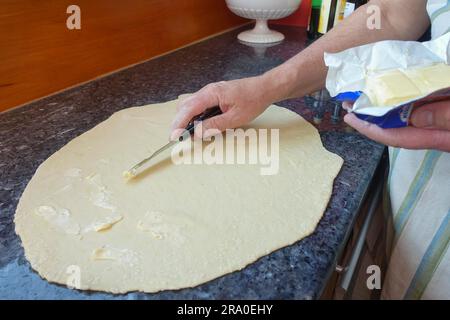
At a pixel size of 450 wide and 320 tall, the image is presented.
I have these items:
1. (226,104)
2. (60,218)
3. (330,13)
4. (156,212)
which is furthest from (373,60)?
(330,13)

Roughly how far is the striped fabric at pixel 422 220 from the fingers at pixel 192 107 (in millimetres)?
361

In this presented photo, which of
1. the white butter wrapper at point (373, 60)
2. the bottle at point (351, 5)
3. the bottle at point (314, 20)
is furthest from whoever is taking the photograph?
the bottle at point (314, 20)

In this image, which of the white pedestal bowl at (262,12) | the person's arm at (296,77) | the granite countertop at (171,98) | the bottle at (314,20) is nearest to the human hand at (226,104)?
the person's arm at (296,77)

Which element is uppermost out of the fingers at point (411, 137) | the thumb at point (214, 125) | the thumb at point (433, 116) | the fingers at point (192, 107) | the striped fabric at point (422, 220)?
the thumb at point (433, 116)

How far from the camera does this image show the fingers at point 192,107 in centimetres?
63

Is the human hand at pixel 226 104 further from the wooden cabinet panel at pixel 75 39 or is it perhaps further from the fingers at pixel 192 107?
the wooden cabinet panel at pixel 75 39

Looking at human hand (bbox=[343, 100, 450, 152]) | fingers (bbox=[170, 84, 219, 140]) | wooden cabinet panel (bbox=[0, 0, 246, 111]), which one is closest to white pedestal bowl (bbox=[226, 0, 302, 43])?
wooden cabinet panel (bbox=[0, 0, 246, 111])

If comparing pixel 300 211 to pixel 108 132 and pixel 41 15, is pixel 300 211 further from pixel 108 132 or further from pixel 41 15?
pixel 41 15

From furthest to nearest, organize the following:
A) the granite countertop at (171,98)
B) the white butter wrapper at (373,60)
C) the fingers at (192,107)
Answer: the fingers at (192,107), the white butter wrapper at (373,60), the granite countertop at (171,98)

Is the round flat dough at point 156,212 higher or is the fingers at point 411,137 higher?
the fingers at point 411,137

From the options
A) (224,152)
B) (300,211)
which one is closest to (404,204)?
(300,211)

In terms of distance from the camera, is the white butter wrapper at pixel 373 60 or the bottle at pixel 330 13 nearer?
the white butter wrapper at pixel 373 60

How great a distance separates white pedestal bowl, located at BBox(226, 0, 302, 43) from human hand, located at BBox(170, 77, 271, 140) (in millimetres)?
620

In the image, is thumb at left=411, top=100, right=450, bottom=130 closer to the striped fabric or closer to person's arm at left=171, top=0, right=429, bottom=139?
the striped fabric
